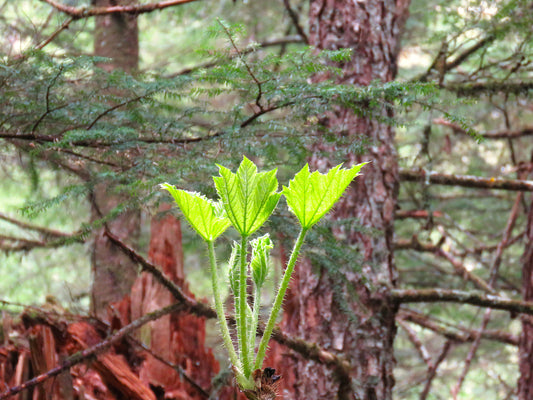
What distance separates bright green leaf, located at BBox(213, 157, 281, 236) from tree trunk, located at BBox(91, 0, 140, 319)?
131 inches

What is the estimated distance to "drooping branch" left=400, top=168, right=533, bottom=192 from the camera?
349 cm

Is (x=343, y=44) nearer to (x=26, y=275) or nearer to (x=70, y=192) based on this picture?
(x=70, y=192)

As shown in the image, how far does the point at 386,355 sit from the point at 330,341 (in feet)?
1.13

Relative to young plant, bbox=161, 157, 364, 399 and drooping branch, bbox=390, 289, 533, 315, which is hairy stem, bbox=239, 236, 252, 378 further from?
drooping branch, bbox=390, 289, 533, 315

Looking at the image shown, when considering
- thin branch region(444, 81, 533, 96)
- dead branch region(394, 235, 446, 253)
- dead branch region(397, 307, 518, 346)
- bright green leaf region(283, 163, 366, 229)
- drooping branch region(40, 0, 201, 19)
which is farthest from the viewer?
dead branch region(394, 235, 446, 253)

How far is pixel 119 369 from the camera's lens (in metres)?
2.76

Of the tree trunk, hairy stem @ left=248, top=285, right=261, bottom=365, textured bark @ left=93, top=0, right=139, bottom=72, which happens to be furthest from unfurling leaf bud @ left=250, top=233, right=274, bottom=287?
textured bark @ left=93, top=0, right=139, bottom=72

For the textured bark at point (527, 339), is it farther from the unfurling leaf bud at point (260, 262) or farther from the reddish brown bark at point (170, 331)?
the unfurling leaf bud at point (260, 262)

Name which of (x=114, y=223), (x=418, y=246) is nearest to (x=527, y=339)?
(x=418, y=246)

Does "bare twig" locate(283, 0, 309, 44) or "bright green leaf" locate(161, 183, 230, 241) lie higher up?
"bare twig" locate(283, 0, 309, 44)

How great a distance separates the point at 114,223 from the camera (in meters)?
4.32

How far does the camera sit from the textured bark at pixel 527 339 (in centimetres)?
423

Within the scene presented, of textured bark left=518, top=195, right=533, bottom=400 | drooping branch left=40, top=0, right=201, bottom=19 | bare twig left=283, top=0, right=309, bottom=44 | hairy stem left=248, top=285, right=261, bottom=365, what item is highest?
bare twig left=283, top=0, right=309, bottom=44

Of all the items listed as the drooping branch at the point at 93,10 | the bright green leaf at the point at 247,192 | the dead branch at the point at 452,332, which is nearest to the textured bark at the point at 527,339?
the dead branch at the point at 452,332
